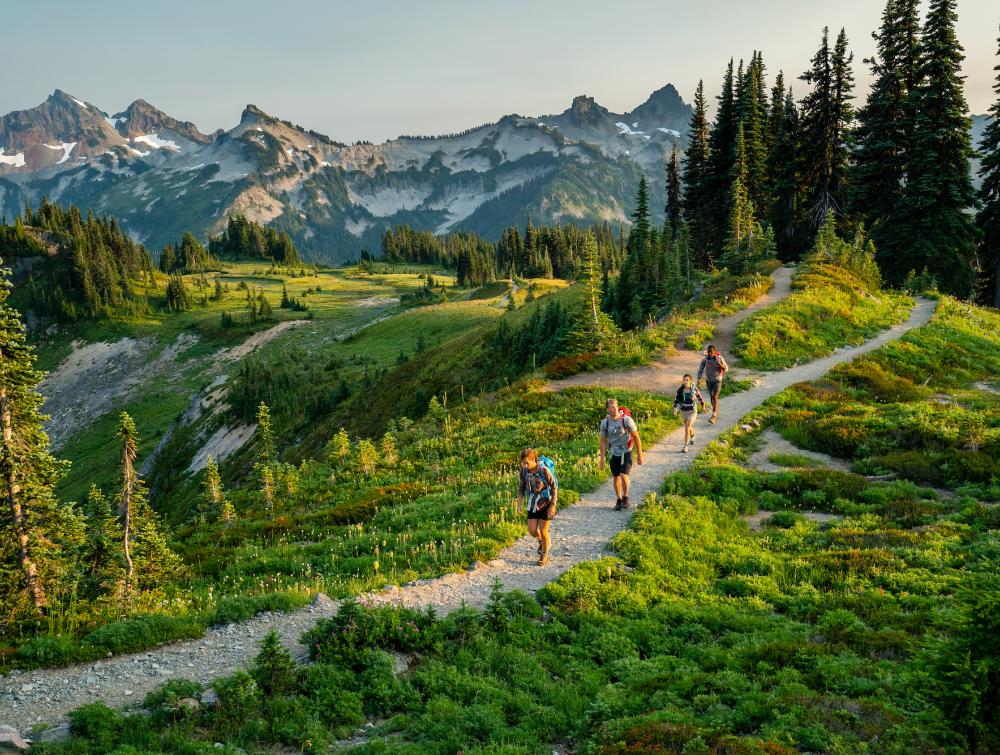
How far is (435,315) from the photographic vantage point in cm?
10131

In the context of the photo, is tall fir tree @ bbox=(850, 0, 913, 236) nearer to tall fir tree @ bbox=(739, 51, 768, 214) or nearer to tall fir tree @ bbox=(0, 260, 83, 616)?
tall fir tree @ bbox=(739, 51, 768, 214)

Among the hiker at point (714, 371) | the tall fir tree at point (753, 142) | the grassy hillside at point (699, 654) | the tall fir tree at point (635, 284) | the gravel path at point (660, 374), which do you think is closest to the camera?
the grassy hillside at point (699, 654)

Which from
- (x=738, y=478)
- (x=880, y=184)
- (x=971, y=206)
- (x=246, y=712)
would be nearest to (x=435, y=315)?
(x=880, y=184)

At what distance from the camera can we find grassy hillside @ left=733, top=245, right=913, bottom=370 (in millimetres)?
30978

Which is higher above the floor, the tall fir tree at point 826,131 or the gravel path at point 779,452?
the tall fir tree at point 826,131

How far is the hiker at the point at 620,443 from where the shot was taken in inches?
597

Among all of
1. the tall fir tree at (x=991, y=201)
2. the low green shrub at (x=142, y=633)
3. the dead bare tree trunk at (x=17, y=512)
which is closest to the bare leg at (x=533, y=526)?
the low green shrub at (x=142, y=633)

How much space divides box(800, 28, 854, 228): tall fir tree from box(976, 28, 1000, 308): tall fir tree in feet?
37.3

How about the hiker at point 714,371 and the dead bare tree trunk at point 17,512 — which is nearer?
the dead bare tree trunk at point 17,512

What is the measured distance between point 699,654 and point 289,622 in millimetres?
7585

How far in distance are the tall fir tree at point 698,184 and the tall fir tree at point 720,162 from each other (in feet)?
2.40

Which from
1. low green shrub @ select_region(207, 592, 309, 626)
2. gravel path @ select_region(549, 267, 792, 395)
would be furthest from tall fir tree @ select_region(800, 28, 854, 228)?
low green shrub @ select_region(207, 592, 309, 626)

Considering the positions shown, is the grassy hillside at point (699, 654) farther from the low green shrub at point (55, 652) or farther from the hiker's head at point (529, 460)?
the hiker's head at point (529, 460)

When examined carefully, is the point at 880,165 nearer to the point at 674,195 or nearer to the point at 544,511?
the point at 674,195
